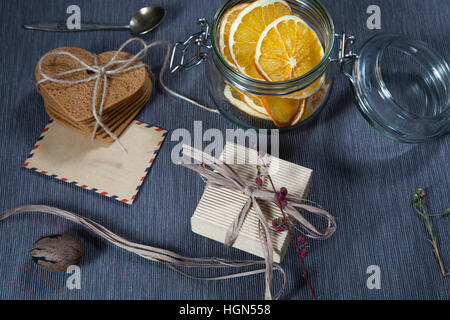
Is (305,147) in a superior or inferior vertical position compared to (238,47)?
inferior

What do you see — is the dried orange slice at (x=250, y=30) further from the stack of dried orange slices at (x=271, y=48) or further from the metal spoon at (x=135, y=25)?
the metal spoon at (x=135, y=25)

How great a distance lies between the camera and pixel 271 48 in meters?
0.84

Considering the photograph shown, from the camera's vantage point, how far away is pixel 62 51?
1.00 meters

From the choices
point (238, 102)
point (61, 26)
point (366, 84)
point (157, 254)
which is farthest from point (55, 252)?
point (366, 84)

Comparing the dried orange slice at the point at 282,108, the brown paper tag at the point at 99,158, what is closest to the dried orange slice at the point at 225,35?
the dried orange slice at the point at 282,108

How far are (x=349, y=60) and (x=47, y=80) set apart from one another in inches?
24.7

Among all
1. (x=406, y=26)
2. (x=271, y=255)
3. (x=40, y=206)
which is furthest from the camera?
(x=406, y=26)

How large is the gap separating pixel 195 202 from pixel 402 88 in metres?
0.51

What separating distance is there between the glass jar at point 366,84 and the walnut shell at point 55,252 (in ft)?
1.34

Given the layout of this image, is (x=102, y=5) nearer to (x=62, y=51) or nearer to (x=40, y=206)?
(x=62, y=51)

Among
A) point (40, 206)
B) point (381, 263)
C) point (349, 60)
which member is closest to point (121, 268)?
point (40, 206)

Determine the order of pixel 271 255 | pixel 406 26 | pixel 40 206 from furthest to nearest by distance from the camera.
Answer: pixel 406 26 < pixel 40 206 < pixel 271 255

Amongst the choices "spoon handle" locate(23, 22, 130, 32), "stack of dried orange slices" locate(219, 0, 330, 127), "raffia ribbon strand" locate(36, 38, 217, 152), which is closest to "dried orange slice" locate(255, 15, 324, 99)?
"stack of dried orange slices" locate(219, 0, 330, 127)

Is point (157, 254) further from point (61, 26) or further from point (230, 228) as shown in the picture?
point (61, 26)
